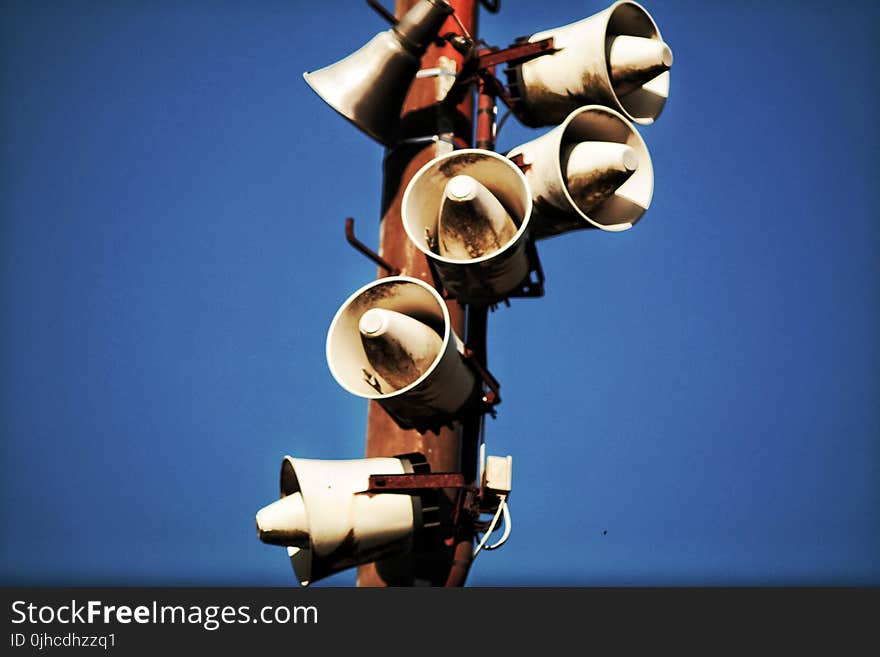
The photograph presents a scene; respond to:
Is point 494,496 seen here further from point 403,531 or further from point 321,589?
point 321,589

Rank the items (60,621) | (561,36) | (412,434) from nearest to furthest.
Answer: (60,621) → (412,434) → (561,36)

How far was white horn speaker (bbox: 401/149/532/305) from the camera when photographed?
17.5 ft

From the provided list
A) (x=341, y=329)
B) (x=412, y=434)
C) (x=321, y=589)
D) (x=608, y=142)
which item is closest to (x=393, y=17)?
(x=608, y=142)

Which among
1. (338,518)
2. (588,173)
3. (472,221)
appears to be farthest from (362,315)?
(588,173)

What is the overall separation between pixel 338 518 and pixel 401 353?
86cm

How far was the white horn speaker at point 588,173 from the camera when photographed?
569 centimetres

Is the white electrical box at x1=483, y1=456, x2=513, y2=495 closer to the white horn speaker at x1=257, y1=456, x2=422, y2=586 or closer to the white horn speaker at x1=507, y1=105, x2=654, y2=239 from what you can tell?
A: the white horn speaker at x1=257, y1=456, x2=422, y2=586

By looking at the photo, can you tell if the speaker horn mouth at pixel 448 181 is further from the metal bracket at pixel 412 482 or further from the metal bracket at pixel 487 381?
the metal bracket at pixel 412 482

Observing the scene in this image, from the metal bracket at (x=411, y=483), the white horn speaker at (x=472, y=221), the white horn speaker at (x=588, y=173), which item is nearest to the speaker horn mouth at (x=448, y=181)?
the white horn speaker at (x=472, y=221)

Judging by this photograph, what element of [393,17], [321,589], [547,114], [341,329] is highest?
[393,17]

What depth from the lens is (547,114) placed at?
20.8ft

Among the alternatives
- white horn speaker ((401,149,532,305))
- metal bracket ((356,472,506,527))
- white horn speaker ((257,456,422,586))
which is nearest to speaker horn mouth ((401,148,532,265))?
white horn speaker ((401,149,532,305))

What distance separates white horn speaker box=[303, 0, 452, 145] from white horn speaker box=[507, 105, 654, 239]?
2.71 feet

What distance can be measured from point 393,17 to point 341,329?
6.94 ft
